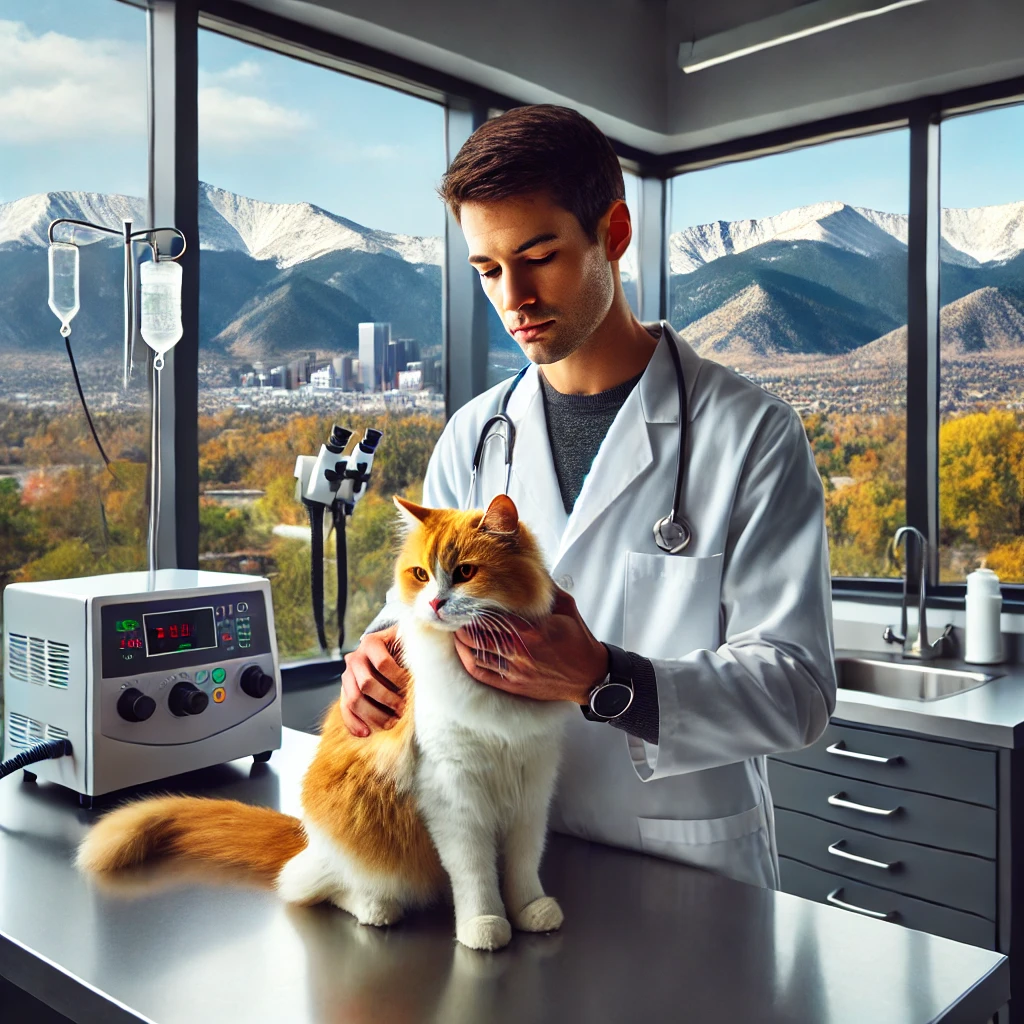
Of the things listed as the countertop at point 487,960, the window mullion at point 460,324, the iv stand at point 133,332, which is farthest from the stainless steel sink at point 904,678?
the iv stand at point 133,332

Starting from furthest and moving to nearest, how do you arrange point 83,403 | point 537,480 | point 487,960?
point 83,403 < point 537,480 < point 487,960

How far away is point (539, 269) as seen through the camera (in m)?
1.22

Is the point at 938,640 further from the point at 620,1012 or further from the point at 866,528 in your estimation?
the point at 620,1012

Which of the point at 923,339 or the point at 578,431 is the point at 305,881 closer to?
the point at 578,431

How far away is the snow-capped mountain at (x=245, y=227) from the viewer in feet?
6.57

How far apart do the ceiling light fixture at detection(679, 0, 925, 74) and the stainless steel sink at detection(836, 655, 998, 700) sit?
1.73 meters

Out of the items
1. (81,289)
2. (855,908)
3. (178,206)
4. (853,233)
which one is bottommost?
(855,908)

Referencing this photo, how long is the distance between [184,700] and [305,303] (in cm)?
142

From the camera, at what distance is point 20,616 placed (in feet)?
4.88

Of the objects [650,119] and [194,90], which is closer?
[194,90]

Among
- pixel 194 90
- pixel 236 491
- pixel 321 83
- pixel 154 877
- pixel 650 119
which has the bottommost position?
pixel 154 877

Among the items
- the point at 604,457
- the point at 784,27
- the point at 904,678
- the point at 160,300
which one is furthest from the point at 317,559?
the point at 784,27

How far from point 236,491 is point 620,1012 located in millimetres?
1799

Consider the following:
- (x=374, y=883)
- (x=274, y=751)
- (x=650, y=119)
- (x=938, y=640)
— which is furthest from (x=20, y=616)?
(x=650, y=119)
